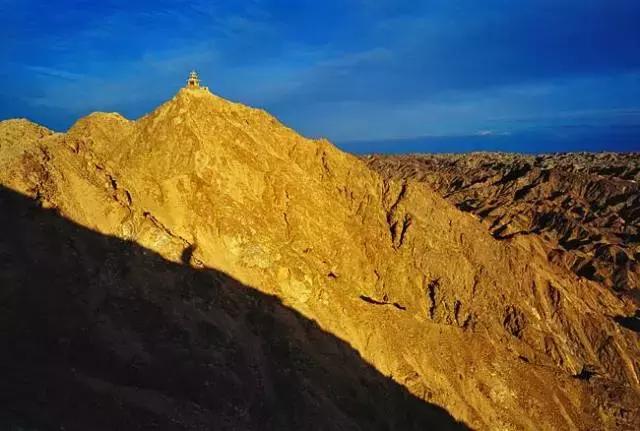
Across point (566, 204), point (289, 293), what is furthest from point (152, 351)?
point (566, 204)

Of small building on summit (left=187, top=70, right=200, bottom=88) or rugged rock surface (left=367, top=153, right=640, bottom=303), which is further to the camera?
rugged rock surface (left=367, top=153, right=640, bottom=303)

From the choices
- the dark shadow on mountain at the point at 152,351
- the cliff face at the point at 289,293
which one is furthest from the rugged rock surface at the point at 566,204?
the dark shadow on mountain at the point at 152,351

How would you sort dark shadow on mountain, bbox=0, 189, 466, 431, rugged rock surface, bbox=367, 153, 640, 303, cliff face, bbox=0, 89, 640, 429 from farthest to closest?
1. rugged rock surface, bbox=367, 153, 640, 303
2. cliff face, bbox=0, 89, 640, 429
3. dark shadow on mountain, bbox=0, 189, 466, 431

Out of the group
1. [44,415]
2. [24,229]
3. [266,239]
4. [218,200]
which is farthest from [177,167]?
[44,415]

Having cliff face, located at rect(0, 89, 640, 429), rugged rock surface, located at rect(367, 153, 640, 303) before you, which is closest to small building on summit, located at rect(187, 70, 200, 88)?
cliff face, located at rect(0, 89, 640, 429)

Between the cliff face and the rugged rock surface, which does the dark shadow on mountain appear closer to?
the cliff face

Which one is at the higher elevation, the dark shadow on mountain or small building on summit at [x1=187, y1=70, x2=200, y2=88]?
small building on summit at [x1=187, y1=70, x2=200, y2=88]

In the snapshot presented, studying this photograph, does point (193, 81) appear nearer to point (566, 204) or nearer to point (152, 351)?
point (152, 351)
